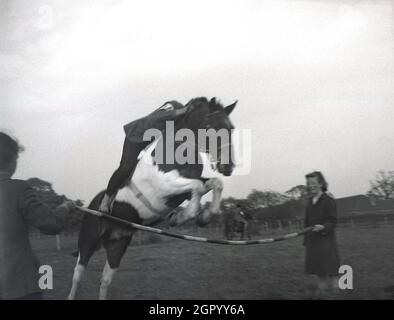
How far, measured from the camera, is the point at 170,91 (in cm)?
407

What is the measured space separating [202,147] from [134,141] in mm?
525

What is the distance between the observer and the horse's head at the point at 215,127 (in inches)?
160

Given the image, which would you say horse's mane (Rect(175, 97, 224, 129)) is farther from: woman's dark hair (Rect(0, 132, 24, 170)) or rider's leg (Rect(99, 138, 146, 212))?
woman's dark hair (Rect(0, 132, 24, 170))

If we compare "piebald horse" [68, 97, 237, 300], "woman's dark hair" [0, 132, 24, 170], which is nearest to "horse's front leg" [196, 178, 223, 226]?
"piebald horse" [68, 97, 237, 300]

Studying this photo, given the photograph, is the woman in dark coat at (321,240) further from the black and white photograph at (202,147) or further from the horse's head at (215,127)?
the horse's head at (215,127)

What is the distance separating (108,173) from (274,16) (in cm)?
180

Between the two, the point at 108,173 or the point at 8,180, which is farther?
the point at 108,173

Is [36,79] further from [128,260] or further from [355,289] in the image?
[355,289]

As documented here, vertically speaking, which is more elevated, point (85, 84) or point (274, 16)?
point (274, 16)

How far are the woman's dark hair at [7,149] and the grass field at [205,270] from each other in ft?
2.29

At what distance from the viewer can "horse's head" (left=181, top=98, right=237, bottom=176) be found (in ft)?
13.3

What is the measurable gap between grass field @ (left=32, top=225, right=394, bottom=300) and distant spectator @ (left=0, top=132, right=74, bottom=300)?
0.20m

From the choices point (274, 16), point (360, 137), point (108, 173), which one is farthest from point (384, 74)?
point (108, 173)

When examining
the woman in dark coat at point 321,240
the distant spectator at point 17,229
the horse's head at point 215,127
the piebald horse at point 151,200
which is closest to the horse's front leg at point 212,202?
the piebald horse at point 151,200
